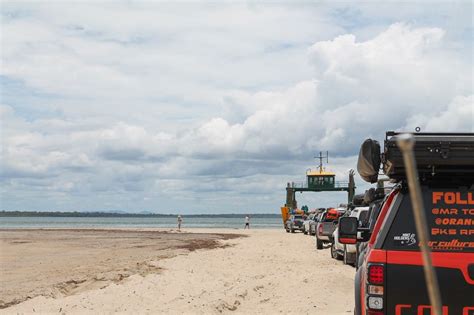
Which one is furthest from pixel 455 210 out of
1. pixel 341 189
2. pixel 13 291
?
pixel 341 189

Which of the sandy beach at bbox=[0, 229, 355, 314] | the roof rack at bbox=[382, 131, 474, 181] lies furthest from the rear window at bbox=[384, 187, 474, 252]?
the sandy beach at bbox=[0, 229, 355, 314]

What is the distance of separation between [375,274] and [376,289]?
0.39ft

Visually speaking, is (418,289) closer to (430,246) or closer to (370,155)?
(430,246)

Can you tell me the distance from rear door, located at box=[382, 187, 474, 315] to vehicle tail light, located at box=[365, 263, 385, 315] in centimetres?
4

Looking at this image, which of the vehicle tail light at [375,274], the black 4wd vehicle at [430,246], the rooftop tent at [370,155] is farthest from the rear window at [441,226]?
the rooftop tent at [370,155]

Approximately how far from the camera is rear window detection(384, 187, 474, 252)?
5539mm

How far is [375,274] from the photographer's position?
550cm

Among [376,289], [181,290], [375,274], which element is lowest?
[181,290]

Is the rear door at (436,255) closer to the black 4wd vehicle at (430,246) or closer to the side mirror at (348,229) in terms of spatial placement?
the black 4wd vehicle at (430,246)

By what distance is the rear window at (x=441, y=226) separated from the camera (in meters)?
5.54

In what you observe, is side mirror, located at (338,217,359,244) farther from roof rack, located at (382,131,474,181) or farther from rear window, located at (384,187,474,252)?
rear window, located at (384,187,474,252)

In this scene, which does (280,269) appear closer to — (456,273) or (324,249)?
(324,249)

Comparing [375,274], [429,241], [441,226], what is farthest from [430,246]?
[375,274]

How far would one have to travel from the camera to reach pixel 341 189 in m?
70.5
